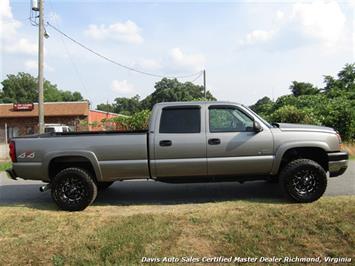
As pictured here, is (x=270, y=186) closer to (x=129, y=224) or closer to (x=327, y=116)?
(x=129, y=224)

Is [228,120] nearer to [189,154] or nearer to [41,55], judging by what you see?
[189,154]

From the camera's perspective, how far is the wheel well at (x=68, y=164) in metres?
7.34

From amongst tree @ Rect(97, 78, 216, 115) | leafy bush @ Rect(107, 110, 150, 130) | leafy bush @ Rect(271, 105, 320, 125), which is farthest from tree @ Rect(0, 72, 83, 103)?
leafy bush @ Rect(271, 105, 320, 125)

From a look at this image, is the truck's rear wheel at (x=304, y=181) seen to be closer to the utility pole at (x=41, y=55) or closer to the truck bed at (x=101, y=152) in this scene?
the truck bed at (x=101, y=152)

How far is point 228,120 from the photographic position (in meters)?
7.43

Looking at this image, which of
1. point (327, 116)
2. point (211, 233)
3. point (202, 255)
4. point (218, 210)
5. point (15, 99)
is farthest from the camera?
point (15, 99)

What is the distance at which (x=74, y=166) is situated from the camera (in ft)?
24.6

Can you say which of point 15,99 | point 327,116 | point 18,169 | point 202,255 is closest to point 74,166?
point 18,169

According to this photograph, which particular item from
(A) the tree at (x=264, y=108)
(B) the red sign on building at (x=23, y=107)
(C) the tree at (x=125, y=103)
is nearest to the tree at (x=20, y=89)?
(C) the tree at (x=125, y=103)

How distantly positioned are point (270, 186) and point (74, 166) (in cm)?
385

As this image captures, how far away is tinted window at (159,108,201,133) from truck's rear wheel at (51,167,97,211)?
1.50 m

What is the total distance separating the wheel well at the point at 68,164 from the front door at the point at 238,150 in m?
2.04

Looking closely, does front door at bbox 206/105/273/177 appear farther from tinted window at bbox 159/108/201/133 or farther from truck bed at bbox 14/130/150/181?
truck bed at bbox 14/130/150/181

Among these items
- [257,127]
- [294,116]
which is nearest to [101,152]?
[257,127]
